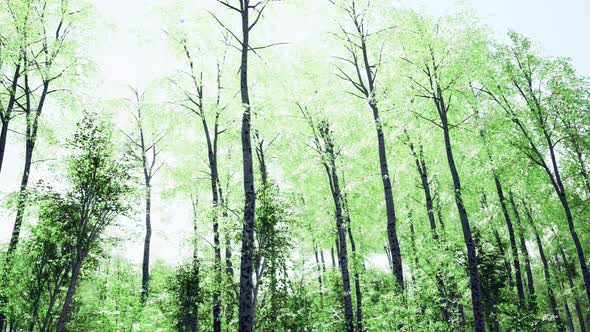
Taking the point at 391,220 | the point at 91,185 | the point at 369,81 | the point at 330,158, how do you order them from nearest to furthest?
the point at 91,185
the point at 391,220
the point at 369,81
the point at 330,158

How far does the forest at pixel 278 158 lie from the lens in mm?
11609

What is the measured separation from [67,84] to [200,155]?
8.66 meters

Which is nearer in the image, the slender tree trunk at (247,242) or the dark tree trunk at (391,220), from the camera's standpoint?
the slender tree trunk at (247,242)

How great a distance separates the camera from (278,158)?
2188 centimetres

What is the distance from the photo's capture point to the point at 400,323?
11273 mm

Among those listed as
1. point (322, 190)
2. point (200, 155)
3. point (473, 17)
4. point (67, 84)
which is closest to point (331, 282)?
point (322, 190)

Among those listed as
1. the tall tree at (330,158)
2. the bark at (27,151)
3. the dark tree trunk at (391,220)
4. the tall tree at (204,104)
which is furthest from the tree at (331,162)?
the bark at (27,151)

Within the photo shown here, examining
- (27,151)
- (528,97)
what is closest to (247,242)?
(27,151)

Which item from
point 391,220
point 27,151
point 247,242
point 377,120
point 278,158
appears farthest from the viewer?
point 278,158

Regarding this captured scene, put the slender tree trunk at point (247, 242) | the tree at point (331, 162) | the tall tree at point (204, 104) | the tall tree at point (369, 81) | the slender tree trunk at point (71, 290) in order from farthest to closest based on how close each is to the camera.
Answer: the tall tree at point (204, 104) → the tree at point (331, 162) → the tall tree at point (369, 81) → the slender tree trunk at point (71, 290) → the slender tree trunk at point (247, 242)

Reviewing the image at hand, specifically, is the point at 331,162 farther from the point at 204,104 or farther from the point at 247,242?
the point at 247,242

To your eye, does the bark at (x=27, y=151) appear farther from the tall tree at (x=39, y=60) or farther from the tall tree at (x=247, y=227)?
the tall tree at (x=247, y=227)

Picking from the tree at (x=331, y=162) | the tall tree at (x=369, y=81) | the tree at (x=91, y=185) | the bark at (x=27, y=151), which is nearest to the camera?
the tree at (x=91, y=185)

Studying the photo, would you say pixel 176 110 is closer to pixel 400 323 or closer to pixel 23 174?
pixel 23 174
